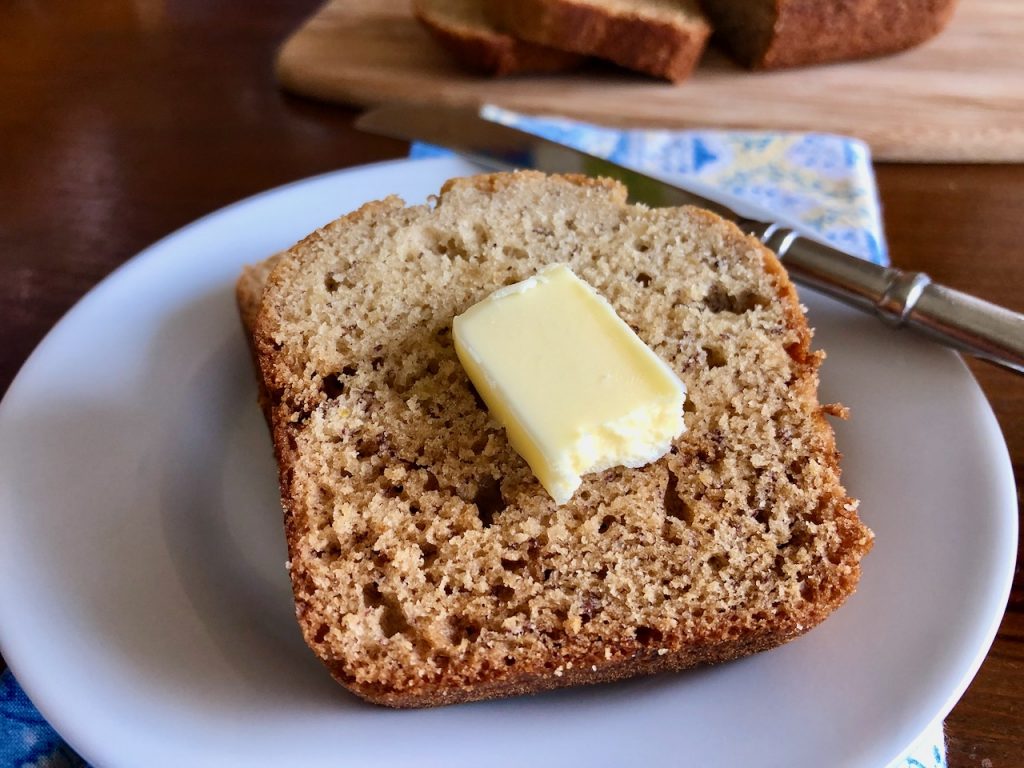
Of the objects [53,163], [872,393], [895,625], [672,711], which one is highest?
[872,393]

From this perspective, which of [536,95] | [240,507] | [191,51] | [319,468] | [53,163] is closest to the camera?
[319,468]

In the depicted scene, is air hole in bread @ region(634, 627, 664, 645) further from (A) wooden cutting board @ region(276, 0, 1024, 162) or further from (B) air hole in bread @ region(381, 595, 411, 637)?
(A) wooden cutting board @ region(276, 0, 1024, 162)

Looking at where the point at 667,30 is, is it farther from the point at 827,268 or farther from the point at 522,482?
the point at 522,482

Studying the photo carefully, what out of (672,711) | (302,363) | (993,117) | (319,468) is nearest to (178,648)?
(319,468)

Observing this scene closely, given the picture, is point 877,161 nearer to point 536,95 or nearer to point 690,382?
point 536,95

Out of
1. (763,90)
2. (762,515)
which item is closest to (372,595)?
(762,515)

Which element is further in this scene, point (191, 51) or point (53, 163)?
point (191, 51)

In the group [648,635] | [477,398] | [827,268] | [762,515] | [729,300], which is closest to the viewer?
[648,635]

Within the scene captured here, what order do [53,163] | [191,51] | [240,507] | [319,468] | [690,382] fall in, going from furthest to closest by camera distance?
[191,51]
[53,163]
[240,507]
[690,382]
[319,468]
